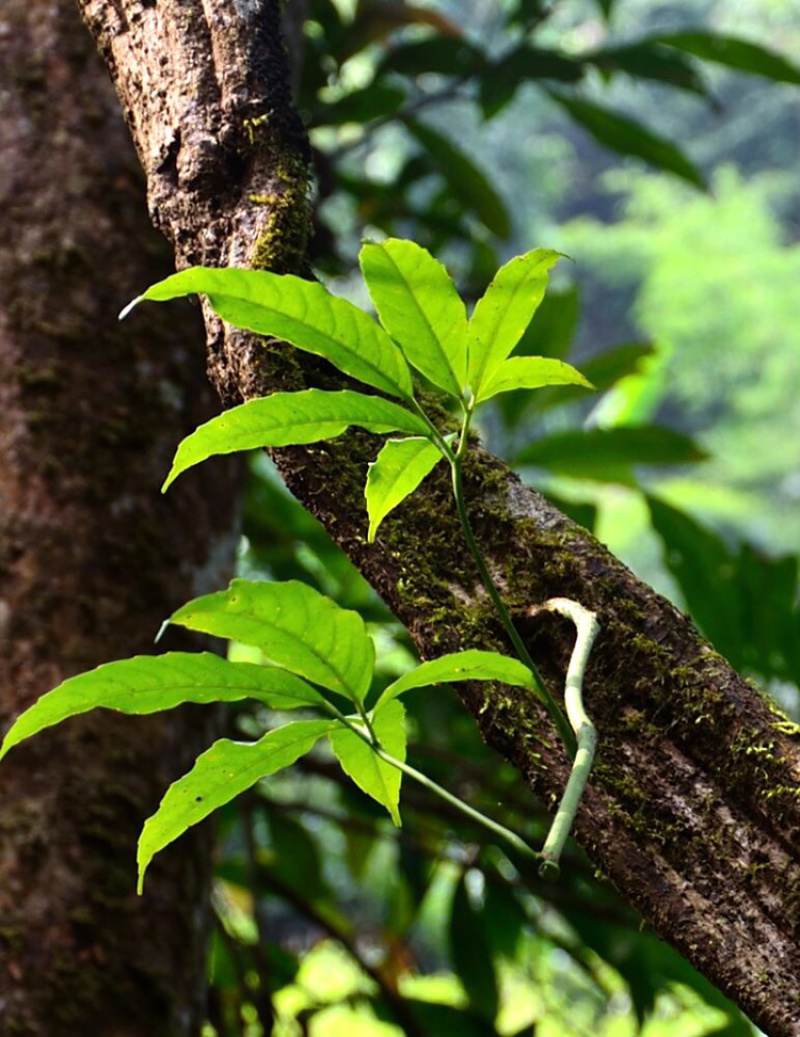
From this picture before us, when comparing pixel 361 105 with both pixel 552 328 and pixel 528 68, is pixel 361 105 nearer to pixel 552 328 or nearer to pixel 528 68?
pixel 528 68

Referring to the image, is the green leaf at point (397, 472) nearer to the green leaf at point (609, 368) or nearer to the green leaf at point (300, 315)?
the green leaf at point (300, 315)

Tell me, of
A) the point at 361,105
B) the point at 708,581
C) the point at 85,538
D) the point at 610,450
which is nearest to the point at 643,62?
the point at 361,105

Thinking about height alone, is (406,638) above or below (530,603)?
below

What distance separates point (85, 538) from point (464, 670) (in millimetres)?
558

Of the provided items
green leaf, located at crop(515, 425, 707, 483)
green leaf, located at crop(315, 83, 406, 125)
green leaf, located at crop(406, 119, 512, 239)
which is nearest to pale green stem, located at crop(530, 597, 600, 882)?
green leaf, located at crop(515, 425, 707, 483)

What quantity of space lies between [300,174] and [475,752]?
3.51 feet

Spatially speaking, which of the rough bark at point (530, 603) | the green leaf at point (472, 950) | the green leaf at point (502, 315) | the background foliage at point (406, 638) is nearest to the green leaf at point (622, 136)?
the background foliage at point (406, 638)

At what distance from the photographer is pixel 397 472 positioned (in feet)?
1.34

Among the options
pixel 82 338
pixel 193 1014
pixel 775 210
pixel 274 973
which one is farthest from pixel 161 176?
pixel 775 210

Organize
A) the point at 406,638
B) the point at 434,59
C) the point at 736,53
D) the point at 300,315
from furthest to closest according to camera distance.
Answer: the point at 434,59
the point at 736,53
the point at 406,638
the point at 300,315

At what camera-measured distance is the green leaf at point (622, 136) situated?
5.21ft

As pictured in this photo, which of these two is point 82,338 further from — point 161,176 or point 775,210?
point 775,210

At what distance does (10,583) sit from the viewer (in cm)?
86

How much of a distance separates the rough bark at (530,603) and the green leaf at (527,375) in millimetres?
72
